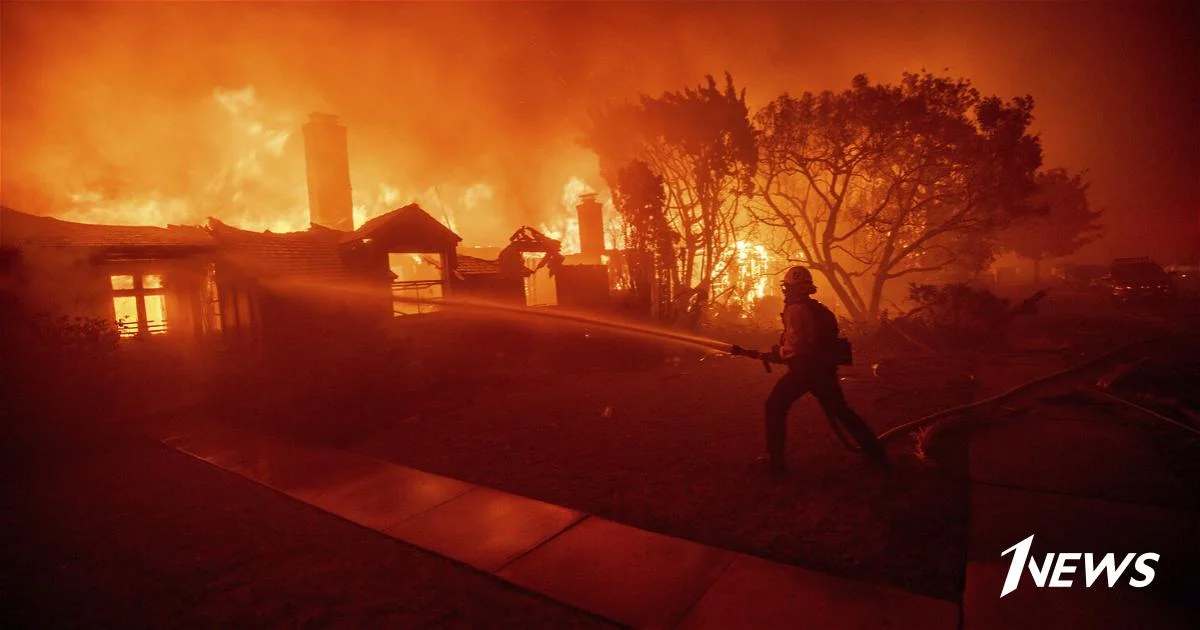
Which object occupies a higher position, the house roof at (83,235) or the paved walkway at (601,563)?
the house roof at (83,235)

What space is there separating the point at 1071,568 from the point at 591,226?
27.7m

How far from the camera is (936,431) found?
6.03 meters

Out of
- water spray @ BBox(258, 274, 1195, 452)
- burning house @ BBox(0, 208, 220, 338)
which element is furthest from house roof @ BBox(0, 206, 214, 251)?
water spray @ BBox(258, 274, 1195, 452)

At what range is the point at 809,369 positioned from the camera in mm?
5301

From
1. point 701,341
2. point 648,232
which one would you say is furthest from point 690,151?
point 701,341

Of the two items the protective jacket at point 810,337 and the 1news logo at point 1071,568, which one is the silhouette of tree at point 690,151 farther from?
the 1news logo at point 1071,568

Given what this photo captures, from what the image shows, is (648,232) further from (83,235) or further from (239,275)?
(83,235)

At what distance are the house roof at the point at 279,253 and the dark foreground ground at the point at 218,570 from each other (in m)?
7.11

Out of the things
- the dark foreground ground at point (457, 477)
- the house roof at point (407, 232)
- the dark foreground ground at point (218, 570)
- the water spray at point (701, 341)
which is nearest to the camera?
the dark foreground ground at point (218, 570)

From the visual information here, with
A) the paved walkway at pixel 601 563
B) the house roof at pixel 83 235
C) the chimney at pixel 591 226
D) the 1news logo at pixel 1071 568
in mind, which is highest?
the chimney at pixel 591 226

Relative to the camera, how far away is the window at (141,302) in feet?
45.4


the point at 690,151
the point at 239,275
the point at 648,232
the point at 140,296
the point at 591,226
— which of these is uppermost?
the point at 690,151

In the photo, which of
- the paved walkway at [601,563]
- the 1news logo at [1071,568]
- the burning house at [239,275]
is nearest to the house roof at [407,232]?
the burning house at [239,275]

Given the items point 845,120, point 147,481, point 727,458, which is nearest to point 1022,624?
point 727,458
